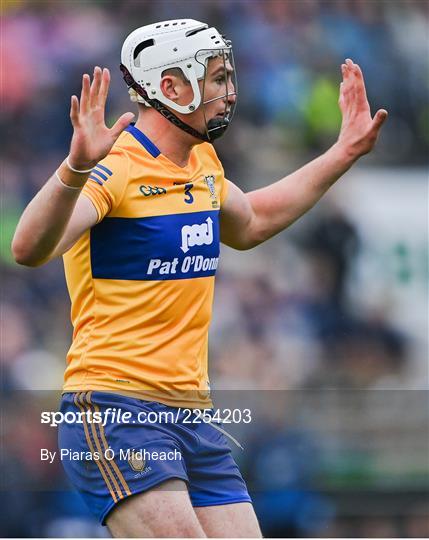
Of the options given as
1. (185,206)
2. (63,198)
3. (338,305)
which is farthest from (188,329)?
(338,305)

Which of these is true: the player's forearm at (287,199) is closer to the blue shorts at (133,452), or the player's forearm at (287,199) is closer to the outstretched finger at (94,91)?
the blue shorts at (133,452)

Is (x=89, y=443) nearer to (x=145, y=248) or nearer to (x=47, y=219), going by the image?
(x=145, y=248)

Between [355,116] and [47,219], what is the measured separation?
146 centimetres

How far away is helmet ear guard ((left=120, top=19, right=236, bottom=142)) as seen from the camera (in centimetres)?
375

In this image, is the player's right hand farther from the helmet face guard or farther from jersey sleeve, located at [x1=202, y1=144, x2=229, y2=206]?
jersey sleeve, located at [x1=202, y1=144, x2=229, y2=206]

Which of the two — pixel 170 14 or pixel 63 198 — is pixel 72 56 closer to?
pixel 170 14

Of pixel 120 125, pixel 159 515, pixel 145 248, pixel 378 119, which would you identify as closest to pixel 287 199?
pixel 378 119

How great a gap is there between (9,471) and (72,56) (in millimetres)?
2970

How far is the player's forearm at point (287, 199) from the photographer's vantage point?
4184mm

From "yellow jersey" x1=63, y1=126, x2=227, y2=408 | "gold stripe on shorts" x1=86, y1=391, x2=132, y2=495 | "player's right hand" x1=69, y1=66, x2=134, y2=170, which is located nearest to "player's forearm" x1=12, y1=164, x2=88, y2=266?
"player's right hand" x1=69, y1=66, x2=134, y2=170

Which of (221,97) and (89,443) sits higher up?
(221,97)

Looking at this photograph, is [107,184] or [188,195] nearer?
[107,184]

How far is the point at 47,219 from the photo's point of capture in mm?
3131

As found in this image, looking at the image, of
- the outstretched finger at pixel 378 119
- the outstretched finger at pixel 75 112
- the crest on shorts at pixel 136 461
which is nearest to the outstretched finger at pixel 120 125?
the outstretched finger at pixel 75 112
